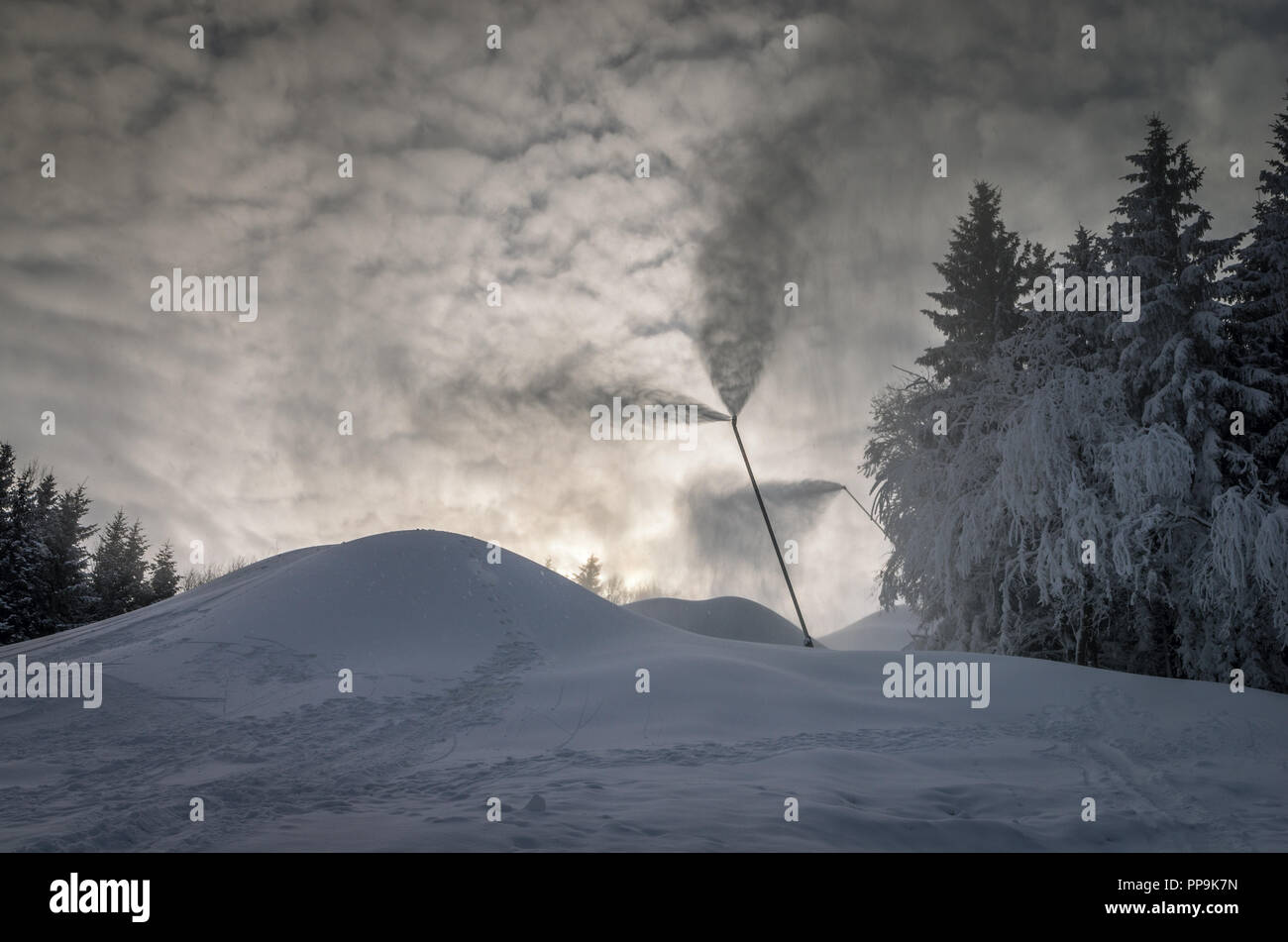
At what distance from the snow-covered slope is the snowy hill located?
12.4 meters

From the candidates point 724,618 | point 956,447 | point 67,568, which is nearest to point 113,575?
point 67,568

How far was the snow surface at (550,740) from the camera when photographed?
5992mm

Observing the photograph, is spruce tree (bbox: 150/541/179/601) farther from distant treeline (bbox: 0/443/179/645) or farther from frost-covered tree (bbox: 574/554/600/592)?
frost-covered tree (bbox: 574/554/600/592)

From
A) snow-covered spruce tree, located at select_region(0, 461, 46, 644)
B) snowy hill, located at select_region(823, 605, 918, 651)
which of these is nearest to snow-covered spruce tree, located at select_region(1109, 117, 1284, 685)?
snowy hill, located at select_region(823, 605, 918, 651)

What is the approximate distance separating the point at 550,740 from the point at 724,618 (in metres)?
27.5

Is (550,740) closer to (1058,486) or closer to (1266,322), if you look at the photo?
(1058,486)

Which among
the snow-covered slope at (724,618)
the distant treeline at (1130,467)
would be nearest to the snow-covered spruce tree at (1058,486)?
the distant treeline at (1130,467)

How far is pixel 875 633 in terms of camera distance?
5300cm

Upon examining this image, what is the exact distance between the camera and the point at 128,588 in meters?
42.4

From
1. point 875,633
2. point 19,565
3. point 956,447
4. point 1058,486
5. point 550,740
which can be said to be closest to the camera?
→ point 550,740

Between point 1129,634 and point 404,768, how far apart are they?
20489 mm

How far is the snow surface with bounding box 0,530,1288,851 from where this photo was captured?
19.7 feet

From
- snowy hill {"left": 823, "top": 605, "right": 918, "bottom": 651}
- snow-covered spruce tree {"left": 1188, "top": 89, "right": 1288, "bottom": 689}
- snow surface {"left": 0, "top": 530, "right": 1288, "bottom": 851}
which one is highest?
snow-covered spruce tree {"left": 1188, "top": 89, "right": 1288, "bottom": 689}
